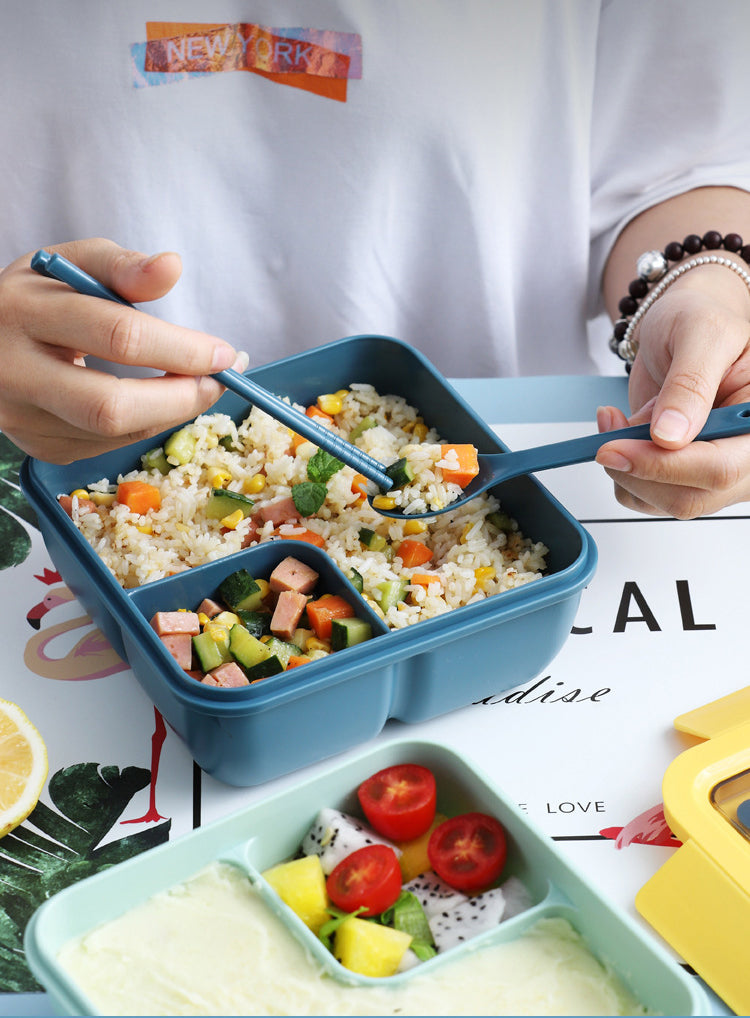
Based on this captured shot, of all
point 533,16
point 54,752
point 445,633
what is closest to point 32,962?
point 54,752

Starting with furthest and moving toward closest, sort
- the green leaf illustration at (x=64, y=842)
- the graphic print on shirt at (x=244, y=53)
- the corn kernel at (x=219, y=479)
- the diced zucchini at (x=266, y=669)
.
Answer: the graphic print on shirt at (x=244, y=53), the corn kernel at (x=219, y=479), the diced zucchini at (x=266, y=669), the green leaf illustration at (x=64, y=842)

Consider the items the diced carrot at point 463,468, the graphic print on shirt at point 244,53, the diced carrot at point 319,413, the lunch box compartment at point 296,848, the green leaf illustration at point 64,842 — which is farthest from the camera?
the graphic print on shirt at point 244,53

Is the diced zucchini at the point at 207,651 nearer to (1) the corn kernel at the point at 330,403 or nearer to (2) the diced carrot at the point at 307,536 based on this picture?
(2) the diced carrot at the point at 307,536

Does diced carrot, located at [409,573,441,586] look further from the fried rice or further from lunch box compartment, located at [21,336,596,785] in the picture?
lunch box compartment, located at [21,336,596,785]

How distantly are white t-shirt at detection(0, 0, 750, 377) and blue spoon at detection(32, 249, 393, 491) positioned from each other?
0.75 metres

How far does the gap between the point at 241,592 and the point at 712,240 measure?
1.18 metres

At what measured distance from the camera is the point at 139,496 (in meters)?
1.49

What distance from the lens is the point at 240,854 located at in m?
0.99

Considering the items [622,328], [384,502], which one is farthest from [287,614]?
[622,328]

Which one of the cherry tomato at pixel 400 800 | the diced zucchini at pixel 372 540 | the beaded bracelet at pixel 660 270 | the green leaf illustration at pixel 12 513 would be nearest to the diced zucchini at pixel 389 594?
the diced zucchini at pixel 372 540

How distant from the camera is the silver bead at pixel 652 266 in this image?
1910 millimetres

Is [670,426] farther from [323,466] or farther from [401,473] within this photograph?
[323,466]

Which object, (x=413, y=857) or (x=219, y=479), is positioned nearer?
(x=413, y=857)

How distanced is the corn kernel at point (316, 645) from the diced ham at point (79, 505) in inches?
16.4
